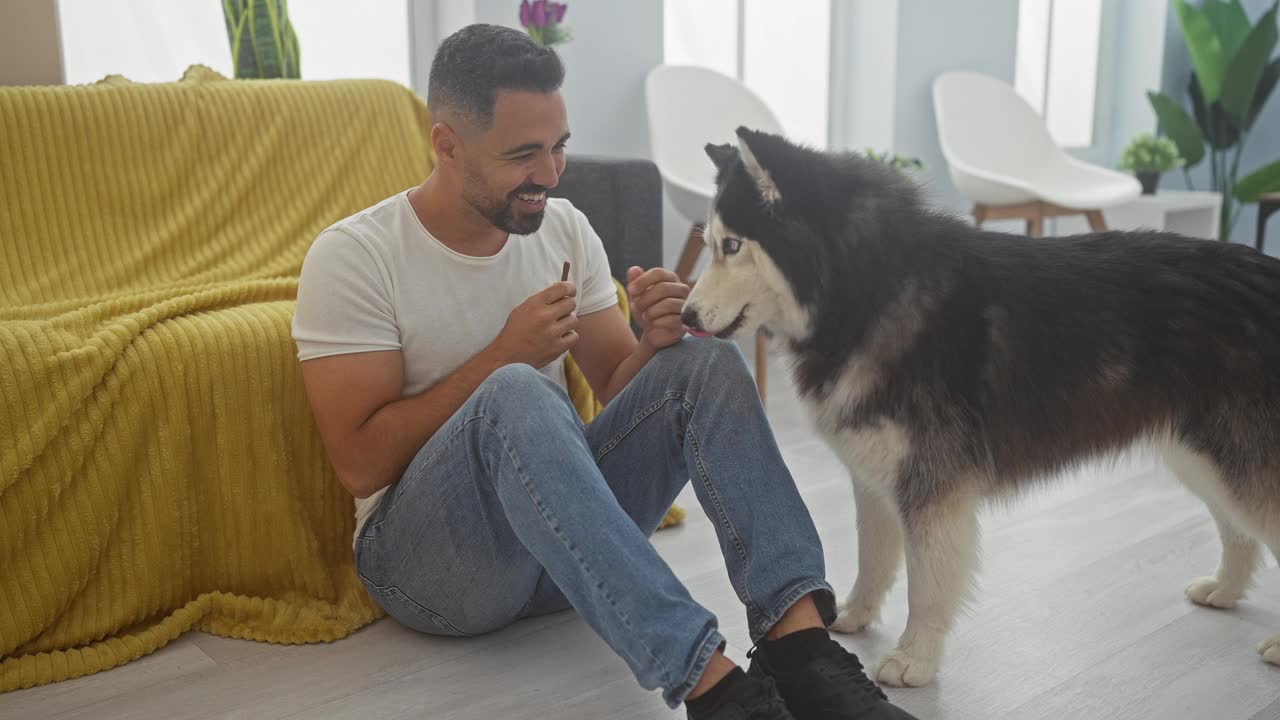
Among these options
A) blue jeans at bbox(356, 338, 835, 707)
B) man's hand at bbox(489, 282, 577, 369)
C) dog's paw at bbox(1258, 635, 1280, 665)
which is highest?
man's hand at bbox(489, 282, 577, 369)

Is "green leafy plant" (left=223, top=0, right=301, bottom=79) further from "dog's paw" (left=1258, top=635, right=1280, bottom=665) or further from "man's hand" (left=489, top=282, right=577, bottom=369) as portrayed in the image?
"dog's paw" (left=1258, top=635, right=1280, bottom=665)

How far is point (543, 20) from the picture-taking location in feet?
9.56

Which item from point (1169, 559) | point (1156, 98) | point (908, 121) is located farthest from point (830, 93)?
point (1169, 559)

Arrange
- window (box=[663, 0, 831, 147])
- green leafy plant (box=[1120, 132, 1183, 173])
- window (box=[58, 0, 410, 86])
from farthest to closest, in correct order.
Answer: green leafy plant (box=[1120, 132, 1183, 173])
window (box=[663, 0, 831, 147])
window (box=[58, 0, 410, 86])

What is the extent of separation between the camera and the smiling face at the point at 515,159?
4.79 ft

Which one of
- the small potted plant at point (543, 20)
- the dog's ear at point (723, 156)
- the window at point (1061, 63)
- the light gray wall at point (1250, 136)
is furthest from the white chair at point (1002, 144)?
the dog's ear at point (723, 156)

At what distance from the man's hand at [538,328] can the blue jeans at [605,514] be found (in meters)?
0.10

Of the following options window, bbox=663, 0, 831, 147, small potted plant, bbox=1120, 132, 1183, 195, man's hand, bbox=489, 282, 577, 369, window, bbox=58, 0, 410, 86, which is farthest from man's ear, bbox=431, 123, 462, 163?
small potted plant, bbox=1120, 132, 1183, 195

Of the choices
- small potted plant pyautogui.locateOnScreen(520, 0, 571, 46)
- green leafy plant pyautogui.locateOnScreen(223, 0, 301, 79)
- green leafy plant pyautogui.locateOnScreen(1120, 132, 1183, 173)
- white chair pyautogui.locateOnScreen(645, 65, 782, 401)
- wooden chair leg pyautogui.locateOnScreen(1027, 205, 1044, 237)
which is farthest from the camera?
green leafy plant pyautogui.locateOnScreen(1120, 132, 1183, 173)

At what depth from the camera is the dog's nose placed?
4.67ft

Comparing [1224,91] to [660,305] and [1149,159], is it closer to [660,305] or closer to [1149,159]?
[1149,159]

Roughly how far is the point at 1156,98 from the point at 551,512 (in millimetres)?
5366

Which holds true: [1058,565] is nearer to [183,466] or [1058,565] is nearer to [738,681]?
[738,681]

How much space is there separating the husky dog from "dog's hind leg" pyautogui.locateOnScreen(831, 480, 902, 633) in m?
0.12
